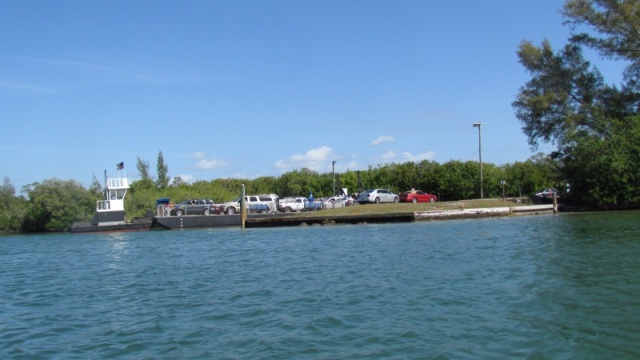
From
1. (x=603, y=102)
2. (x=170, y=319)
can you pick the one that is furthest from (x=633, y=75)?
(x=170, y=319)

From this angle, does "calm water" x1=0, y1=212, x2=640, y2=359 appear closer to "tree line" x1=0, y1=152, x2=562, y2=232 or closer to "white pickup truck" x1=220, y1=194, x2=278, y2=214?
"white pickup truck" x1=220, y1=194, x2=278, y2=214

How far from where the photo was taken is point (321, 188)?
93.3 meters

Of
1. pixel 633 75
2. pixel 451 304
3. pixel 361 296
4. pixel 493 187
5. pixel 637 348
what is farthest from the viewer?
pixel 493 187

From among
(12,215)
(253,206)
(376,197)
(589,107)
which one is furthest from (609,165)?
(12,215)

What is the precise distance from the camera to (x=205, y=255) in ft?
97.7

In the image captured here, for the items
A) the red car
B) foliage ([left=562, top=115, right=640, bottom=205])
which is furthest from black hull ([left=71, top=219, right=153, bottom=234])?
foliage ([left=562, top=115, right=640, bottom=205])

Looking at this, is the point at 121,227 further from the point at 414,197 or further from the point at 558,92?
the point at 558,92

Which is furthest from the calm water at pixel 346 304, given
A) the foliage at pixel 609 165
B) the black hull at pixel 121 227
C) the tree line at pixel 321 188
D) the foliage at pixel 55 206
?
the foliage at pixel 55 206

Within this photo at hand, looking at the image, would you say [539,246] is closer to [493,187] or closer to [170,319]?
[170,319]

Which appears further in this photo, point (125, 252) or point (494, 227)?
point (494, 227)

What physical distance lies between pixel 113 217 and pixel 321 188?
3878 cm

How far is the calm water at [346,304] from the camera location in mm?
11258

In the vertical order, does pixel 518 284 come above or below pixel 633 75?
below

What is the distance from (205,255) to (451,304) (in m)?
18.0
